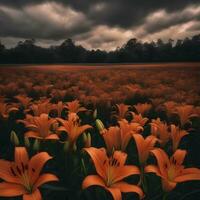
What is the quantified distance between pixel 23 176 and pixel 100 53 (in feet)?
17.0

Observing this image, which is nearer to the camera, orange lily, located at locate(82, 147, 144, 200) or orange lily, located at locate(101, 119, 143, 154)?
orange lily, located at locate(82, 147, 144, 200)

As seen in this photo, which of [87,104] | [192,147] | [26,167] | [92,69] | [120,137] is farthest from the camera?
[92,69]

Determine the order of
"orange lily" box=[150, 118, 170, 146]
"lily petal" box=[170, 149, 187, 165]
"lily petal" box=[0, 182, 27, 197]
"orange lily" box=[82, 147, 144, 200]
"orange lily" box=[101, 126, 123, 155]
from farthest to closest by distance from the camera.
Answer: "orange lily" box=[150, 118, 170, 146], "orange lily" box=[101, 126, 123, 155], "lily petal" box=[170, 149, 187, 165], "orange lily" box=[82, 147, 144, 200], "lily petal" box=[0, 182, 27, 197]

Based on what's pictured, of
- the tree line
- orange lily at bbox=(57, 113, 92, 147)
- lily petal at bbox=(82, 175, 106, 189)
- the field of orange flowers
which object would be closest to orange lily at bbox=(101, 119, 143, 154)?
the field of orange flowers

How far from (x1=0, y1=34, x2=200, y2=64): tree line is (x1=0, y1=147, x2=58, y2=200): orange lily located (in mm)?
3694

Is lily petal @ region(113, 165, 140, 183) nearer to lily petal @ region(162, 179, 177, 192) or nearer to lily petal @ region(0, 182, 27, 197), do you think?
lily petal @ region(162, 179, 177, 192)

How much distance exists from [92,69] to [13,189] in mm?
6313

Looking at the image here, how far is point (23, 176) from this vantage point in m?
1.00

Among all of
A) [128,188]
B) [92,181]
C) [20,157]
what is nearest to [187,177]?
[128,188]

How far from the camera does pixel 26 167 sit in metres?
1.06

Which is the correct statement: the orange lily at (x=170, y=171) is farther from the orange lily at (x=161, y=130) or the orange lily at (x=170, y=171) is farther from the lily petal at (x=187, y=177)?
the orange lily at (x=161, y=130)

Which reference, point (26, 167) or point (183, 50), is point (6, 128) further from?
point (183, 50)

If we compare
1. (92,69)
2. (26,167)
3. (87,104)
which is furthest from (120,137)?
(92,69)

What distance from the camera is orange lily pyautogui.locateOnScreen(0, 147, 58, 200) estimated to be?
3.11ft
